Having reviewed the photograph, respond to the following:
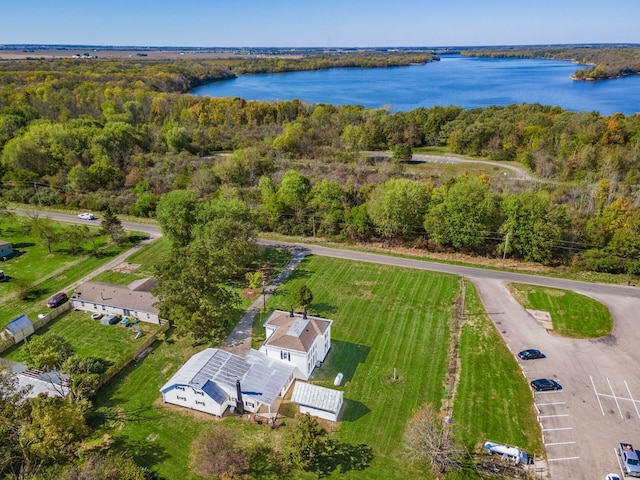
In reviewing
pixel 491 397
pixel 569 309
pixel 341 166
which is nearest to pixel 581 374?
pixel 491 397

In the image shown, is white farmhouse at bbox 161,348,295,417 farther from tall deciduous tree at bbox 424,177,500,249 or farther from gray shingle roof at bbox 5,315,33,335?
tall deciduous tree at bbox 424,177,500,249

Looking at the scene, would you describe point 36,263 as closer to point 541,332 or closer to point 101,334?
point 101,334

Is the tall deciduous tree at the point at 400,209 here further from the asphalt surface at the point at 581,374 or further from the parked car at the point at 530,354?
the parked car at the point at 530,354

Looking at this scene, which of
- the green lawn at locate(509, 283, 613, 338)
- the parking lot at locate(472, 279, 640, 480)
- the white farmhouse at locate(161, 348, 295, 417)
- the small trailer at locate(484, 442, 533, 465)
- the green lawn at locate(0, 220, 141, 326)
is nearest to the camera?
the small trailer at locate(484, 442, 533, 465)

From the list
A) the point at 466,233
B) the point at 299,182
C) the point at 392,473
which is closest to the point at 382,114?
the point at 299,182

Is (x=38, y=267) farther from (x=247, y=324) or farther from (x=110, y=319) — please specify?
(x=247, y=324)

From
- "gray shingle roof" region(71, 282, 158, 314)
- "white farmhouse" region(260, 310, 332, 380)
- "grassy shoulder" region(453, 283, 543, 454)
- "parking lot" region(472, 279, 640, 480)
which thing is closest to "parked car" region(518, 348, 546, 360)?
"parking lot" region(472, 279, 640, 480)

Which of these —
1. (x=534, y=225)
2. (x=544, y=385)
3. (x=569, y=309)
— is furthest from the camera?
(x=534, y=225)

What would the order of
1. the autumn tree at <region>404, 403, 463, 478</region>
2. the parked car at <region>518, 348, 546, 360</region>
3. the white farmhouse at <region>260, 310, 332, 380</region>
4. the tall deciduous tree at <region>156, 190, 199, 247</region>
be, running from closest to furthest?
the autumn tree at <region>404, 403, 463, 478</region>
the white farmhouse at <region>260, 310, 332, 380</region>
the parked car at <region>518, 348, 546, 360</region>
the tall deciduous tree at <region>156, 190, 199, 247</region>
